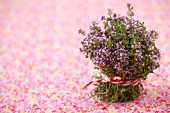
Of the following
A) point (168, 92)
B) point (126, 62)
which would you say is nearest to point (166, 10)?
point (168, 92)

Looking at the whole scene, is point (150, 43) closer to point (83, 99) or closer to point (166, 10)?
point (83, 99)

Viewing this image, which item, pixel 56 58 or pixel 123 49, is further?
pixel 56 58

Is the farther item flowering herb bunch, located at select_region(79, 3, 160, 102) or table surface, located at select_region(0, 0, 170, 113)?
table surface, located at select_region(0, 0, 170, 113)

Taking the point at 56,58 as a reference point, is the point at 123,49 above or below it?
below
